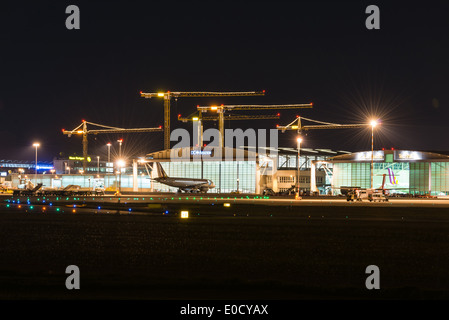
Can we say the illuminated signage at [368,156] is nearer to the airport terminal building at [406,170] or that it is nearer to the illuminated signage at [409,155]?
the airport terminal building at [406,170]

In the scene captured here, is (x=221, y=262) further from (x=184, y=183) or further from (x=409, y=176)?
(x=409, y=176)

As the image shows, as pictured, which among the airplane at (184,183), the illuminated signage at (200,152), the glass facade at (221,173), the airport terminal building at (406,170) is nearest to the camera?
the airport terminal building at (406,170)

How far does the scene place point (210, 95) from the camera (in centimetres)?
18650

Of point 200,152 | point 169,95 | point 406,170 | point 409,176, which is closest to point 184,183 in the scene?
point 200,152

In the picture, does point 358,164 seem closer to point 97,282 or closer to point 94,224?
point 94,224

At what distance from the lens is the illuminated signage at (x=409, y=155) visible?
369 feet

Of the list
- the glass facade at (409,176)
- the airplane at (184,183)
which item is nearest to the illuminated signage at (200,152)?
the airplane at (184,183)

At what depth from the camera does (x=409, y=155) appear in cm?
11344

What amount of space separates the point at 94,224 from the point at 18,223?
15.0 ft

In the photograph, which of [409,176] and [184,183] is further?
[184,183]

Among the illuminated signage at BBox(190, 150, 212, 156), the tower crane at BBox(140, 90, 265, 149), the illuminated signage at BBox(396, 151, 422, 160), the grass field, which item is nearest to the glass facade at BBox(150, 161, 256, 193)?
the illuminated signage at BBox(190, 150, 212, 156)

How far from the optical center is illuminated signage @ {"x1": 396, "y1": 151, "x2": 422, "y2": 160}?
112562 mm
